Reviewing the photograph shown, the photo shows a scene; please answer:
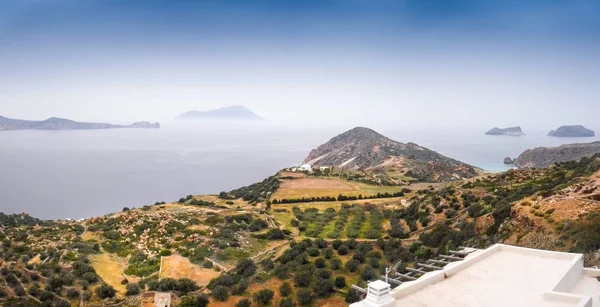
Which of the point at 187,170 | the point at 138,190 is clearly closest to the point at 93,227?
the point at 138,190

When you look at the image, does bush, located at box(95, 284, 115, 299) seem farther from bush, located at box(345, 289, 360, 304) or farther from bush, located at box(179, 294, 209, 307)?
bush, located at box(345, 289, 360, 304)

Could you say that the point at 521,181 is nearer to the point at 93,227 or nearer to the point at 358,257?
the point at 358,257

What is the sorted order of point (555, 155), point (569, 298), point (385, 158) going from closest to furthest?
point (569, 298) < point (385, 158) < point (555, 155)

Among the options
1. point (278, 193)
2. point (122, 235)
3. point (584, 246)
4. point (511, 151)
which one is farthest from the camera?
point (511, 151)

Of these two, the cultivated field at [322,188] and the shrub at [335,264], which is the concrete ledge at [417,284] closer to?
the shrub at [335,264]

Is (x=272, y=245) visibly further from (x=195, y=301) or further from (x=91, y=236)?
(x=91, y=236)

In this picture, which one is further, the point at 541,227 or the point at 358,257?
the point at 358,257

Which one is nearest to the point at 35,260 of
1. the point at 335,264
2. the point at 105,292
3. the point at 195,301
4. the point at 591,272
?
the point at 105,292
